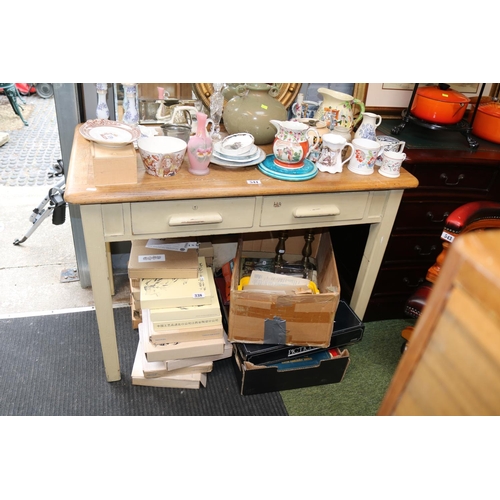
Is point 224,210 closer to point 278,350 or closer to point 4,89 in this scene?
point 278,350

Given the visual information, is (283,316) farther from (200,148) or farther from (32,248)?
(32,248)

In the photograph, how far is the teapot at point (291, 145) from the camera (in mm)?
1460

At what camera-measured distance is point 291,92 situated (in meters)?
1.96

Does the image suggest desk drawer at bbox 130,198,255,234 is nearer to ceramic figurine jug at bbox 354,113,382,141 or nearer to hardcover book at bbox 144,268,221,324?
hardcover book at bbox 144,268,221,324

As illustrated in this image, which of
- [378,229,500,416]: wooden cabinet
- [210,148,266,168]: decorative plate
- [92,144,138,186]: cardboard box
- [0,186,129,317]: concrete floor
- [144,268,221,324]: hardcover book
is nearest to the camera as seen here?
[378,229,500,416]: wooden cabinet

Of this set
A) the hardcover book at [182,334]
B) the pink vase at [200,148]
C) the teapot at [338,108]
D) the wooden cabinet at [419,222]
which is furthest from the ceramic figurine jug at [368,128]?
the hardcover book at [182,334]

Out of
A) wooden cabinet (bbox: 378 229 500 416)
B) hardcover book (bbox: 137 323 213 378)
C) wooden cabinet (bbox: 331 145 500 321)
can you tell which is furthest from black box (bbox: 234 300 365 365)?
wooden cabinet (bbox: 378 229 500 416)

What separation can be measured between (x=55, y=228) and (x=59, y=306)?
2.45ft

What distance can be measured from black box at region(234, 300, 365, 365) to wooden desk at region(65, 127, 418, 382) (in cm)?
42

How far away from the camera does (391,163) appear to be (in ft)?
5.04

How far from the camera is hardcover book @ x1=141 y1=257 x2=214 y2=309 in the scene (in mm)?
1573

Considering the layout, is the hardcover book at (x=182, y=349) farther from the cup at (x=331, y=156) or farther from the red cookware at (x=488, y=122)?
the red cookware at (x=488, y=122)

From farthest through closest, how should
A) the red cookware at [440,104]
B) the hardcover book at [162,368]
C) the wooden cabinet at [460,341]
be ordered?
1. the red cookware at [440,104]
2. the hardcover book at [162,368]
3. the wooden cabinet at [460,341]

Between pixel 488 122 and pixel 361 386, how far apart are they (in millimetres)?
1231
